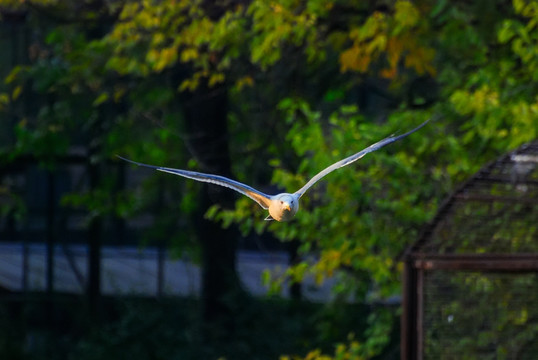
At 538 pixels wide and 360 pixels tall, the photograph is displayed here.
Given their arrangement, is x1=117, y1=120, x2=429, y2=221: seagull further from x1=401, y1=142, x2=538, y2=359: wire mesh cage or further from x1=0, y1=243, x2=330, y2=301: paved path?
x1=0, y1=243, x2=330, y2=301: paved path

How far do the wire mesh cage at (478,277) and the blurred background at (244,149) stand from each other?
6cm

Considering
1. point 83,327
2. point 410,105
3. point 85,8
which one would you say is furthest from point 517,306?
point 83,327

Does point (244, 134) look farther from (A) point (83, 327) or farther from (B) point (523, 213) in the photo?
(B) point (523, 213)

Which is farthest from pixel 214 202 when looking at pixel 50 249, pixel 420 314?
pixel 420 314

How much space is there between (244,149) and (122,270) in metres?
3.72

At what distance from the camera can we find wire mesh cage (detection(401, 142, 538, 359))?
6.55 m

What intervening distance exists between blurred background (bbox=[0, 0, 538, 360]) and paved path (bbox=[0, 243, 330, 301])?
0.15ft

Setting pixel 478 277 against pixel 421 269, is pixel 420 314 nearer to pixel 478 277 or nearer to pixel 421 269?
pixel 421 269

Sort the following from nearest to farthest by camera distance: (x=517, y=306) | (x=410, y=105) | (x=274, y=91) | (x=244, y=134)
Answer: (x=517, y=306) < (x=410, y=105) < (x=274, y=91) < (x=244, y=134)

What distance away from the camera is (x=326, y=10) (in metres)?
9.26

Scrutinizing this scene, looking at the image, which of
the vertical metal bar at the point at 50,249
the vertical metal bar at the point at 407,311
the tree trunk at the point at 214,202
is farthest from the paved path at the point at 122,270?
the vertical metal bar at the point at 407,311

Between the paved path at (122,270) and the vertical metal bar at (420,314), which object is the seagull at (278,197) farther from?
the paved path at (122,270)

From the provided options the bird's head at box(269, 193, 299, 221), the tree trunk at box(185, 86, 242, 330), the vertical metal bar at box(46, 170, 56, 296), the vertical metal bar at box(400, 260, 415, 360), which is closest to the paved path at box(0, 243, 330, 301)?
the vertical metal bar at box(46, 170, 56, 296)

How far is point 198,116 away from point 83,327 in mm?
3127
